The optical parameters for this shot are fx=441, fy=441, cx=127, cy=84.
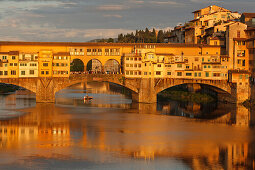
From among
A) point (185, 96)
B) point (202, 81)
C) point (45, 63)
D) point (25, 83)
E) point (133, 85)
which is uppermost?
point (45, 63)

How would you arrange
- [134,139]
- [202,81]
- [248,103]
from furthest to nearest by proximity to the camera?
1. [202,81]
2. [248,103]
3. [134,139]

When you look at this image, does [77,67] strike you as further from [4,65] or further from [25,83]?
[4,65]

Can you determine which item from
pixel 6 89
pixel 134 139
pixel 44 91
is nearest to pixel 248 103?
pixel 134 139

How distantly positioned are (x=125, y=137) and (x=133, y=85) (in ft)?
103

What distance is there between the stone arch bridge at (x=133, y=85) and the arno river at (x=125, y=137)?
11.3 ft

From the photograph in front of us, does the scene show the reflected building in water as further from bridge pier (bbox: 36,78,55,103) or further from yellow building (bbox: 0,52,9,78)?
yellow building (bbox: 0,52,9,78)

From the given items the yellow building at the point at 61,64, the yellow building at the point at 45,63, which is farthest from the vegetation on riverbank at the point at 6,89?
the yellow building at the point at 61,64

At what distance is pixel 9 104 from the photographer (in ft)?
253

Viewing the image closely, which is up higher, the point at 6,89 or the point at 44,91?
the point at 44,91

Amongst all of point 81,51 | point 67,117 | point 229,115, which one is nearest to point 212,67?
point 229,115

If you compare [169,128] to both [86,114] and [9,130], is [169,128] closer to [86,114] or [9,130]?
[86,114]

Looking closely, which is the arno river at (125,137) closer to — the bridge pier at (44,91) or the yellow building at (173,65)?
the bridge pier at (44,91)

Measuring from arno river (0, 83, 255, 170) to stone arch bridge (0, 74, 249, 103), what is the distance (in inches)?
136

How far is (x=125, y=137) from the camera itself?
50.3 m
